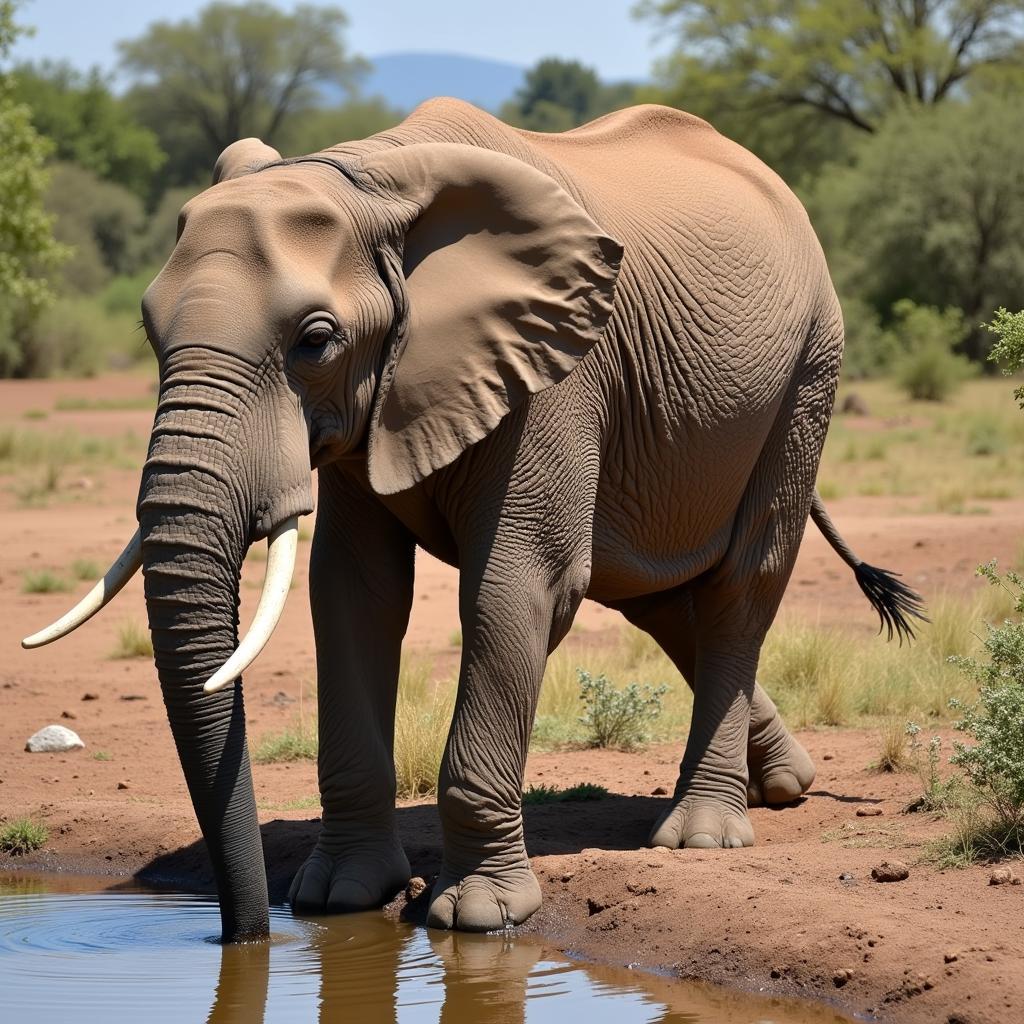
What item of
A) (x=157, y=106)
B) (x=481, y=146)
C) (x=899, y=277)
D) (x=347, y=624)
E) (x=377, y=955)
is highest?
(x=157, y=106)

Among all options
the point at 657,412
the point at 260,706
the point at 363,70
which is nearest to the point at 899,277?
the point at 260,706

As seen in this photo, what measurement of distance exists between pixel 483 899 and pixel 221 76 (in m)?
58.4

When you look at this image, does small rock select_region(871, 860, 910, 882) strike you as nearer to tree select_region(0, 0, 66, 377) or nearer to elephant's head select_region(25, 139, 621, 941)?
elephant's head select_region(25, 139, 621, 941)

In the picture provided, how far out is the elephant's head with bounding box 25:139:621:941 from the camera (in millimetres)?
4773

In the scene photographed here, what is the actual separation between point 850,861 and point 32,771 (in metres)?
3.66

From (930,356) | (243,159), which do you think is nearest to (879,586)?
(243,159)

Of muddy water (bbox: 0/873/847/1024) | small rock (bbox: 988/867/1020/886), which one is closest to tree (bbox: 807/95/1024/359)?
small rock (bbox: 988/867/1020/886)

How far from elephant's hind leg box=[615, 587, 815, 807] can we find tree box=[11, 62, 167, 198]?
50.0m

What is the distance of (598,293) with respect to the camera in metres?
5.64

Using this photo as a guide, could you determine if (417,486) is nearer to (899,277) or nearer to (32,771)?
(32,771)

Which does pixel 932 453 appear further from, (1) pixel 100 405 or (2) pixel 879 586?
(2) pixel 879 586

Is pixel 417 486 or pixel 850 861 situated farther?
pixel 850 861

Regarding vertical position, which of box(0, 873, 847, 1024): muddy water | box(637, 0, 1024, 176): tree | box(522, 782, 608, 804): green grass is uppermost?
box(637, 0, 1024, 176): tree

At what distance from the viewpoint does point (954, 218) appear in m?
31.7
